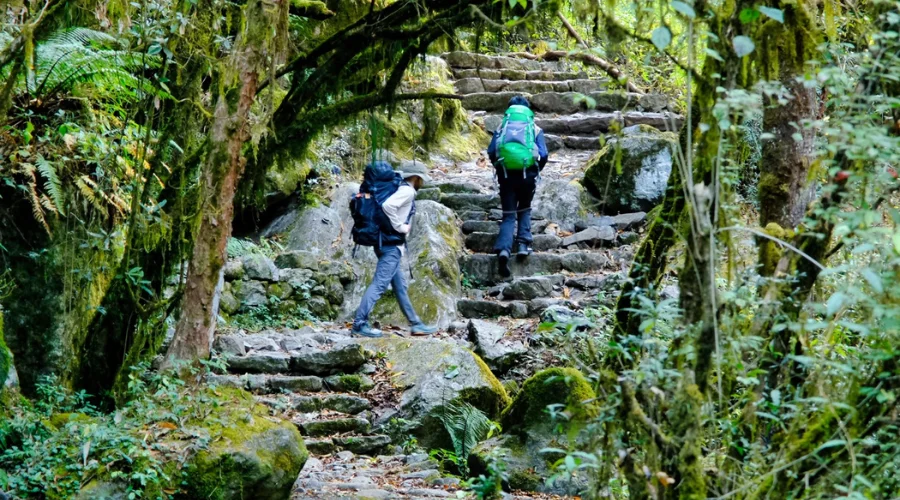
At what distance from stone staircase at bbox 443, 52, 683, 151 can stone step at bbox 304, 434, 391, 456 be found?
8770 mm

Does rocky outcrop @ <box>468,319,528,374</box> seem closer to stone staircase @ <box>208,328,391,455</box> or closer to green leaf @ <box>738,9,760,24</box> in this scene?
stone staircase @ <box>208,328,391,455</box>

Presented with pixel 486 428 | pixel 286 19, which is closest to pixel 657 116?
pixel 486 428

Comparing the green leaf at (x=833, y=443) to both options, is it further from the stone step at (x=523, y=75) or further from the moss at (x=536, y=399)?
the stone step at (x=523, y=75)

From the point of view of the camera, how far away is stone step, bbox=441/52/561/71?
59.2 ft

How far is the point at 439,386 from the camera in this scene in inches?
292

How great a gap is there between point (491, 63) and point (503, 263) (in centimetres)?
828

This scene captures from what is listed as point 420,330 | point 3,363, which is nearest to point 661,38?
point 3,363

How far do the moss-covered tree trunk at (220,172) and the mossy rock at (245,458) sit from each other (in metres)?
0.48

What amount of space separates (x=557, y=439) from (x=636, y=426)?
3216mm

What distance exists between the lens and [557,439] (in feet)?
19.4

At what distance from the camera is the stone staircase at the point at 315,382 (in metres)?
7.12

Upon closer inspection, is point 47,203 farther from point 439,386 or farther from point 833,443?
point 833,443

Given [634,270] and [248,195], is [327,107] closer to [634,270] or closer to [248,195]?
[248,195]

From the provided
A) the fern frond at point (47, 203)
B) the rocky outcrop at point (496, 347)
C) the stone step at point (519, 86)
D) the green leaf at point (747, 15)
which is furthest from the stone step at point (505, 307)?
the stone step at point (519, 86)
